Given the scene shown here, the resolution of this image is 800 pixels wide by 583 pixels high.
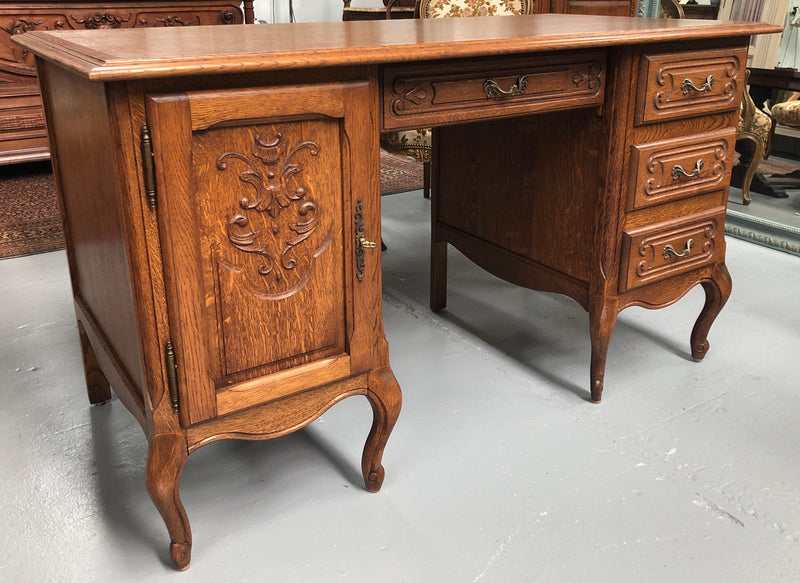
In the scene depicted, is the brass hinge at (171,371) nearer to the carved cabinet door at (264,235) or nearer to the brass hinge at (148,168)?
the carved cabinet door at (264,235)

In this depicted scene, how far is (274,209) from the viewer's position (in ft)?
4.32

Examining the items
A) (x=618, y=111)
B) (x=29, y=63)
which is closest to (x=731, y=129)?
(x=618, y=111)

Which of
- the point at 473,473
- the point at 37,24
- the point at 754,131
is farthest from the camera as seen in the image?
the point at 37,24

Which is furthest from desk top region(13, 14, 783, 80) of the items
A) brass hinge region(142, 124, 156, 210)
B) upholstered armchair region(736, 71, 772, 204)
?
upholstered armchair region(736, 71, 772, 204)

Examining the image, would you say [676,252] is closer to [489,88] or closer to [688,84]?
[688,84]

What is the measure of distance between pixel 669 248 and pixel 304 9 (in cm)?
560

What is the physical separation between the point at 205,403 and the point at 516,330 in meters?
1.36

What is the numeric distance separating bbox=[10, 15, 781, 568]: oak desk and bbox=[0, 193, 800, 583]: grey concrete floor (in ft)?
0.44

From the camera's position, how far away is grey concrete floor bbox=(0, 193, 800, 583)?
1.46 meters

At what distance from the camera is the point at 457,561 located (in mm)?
1454

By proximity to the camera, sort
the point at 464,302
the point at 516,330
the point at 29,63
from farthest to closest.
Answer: the point at 29,63 → the point at 464,302 → the point at 516,330

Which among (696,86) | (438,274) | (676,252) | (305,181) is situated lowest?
(438,274)

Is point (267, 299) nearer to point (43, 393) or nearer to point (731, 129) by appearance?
point (43, 393)

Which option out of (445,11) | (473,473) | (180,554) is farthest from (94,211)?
(445,11)
